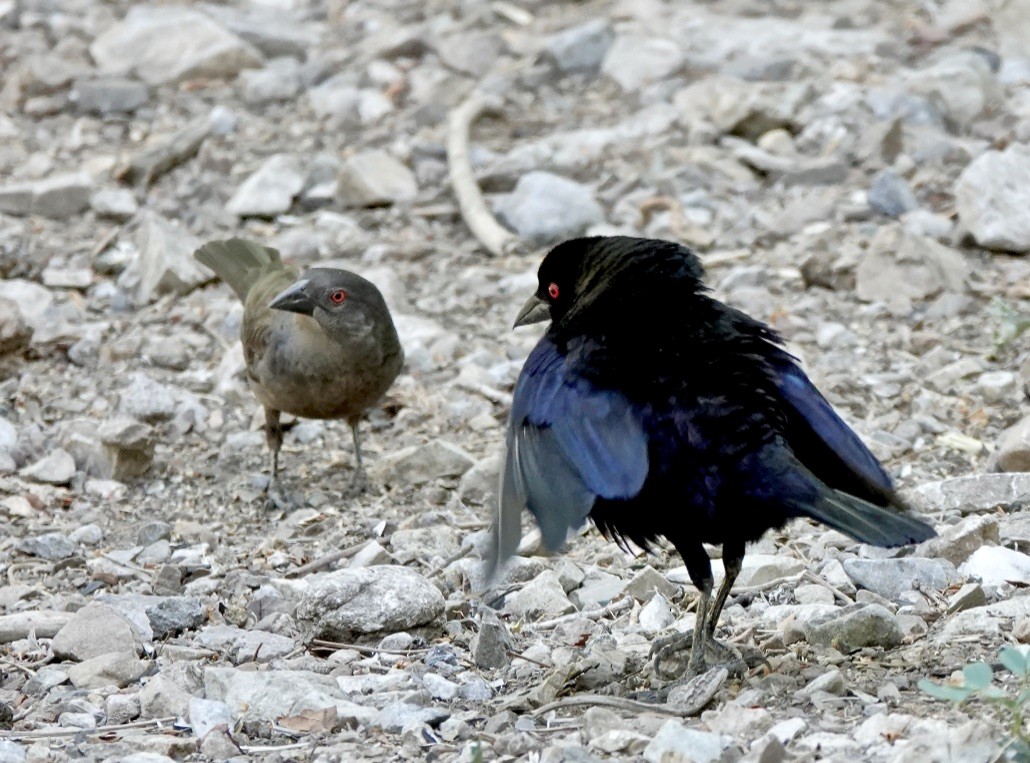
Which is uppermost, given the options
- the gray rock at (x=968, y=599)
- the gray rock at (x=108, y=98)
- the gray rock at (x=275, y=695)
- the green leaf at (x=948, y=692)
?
the green leaf at (x=948, y=692)

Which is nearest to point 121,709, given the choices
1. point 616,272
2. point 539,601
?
point 539,601

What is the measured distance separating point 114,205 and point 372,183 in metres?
1.48

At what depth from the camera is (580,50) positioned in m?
10.8

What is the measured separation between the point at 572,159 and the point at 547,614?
194 inches

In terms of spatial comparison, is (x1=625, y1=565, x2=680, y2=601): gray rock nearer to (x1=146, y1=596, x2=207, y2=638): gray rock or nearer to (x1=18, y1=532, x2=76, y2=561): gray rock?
(x1=146, y1=596, x2=207, y2=638): gray rock

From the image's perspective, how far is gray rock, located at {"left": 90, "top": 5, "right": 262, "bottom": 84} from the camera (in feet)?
35.6

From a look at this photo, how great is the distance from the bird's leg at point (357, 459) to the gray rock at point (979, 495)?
223cm

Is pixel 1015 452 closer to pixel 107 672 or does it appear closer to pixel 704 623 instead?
pixel 704 623

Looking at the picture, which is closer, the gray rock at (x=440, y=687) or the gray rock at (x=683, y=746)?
the gray rock at (x=683, y=746)

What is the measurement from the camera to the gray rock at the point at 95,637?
15.4 feet

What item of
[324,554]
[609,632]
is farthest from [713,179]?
[609,632]

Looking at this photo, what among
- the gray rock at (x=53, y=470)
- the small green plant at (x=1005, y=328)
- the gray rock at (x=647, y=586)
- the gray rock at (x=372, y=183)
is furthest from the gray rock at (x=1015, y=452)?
the gray rock at (x=372, y=183)

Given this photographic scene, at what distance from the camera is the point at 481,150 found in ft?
31.6

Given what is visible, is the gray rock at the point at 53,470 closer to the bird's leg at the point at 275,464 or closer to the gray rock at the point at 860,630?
the bird's leg at the point at 275,464
